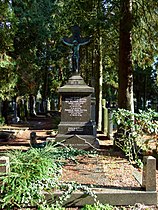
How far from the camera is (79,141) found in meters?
9.70

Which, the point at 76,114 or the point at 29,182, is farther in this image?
the point at 76,114

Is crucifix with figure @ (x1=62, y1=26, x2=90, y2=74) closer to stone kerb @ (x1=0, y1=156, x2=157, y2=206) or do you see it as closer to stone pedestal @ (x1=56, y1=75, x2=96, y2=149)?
stone pedestal @ (x1=56, y1=75, x2=96, y2=149)

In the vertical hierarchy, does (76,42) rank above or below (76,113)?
above

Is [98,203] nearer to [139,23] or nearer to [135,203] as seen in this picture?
[135,203]

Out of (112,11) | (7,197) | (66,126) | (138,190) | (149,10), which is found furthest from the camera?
(112,11)

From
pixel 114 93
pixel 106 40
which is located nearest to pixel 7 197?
pixel 106 40

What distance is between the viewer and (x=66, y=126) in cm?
1002

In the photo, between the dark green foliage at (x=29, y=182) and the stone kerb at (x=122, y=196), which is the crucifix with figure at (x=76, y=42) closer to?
the dark green foliage at (x=29, y=182)

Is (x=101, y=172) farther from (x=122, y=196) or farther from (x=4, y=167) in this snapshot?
(x=4, y=167)

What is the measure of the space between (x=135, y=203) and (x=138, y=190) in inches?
10.9

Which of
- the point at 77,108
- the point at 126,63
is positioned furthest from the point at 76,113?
the point at 126,63

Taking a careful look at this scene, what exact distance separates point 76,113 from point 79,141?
97cm

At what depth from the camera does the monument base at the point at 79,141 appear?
9672mm

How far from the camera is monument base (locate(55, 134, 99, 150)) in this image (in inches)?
381
